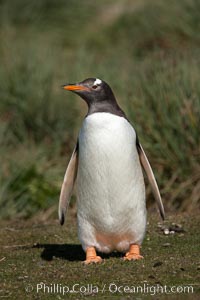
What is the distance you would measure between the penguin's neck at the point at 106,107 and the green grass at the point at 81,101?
3.86 m

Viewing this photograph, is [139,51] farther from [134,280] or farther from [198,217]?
[134,280]

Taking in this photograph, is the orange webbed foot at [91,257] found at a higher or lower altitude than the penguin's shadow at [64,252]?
higher

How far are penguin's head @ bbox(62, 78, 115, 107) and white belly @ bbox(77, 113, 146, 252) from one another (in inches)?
12.0

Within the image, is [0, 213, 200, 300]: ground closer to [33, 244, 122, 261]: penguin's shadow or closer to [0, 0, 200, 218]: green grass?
[33, 244, 122, 261]: penguin's shadow

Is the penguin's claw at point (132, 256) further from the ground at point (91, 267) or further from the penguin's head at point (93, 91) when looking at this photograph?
the penguin's head at point (93, 91)

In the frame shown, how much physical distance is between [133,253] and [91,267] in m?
0.52

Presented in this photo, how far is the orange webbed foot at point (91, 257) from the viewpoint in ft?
23.7

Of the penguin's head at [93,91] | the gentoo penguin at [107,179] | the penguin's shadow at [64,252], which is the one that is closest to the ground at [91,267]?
the penguin's shadow at [64,252]

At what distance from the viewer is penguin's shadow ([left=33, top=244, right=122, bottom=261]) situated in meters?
7.88

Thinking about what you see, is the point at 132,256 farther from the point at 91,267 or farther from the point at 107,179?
the point at 107,179

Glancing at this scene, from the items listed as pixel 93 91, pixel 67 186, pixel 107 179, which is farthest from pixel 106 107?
pixel 67 186

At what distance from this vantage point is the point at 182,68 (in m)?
11.6

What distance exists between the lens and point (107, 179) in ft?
23.4

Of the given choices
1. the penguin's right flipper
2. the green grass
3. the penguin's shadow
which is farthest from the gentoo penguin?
the green grass
